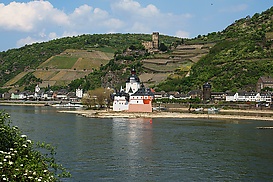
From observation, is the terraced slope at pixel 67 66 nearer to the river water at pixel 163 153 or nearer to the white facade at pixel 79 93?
the white facade at pixel 79 93

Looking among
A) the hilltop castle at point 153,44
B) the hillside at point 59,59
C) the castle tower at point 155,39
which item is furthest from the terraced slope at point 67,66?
the castle tower at point 155,39

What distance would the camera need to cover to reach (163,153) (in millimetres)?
27484

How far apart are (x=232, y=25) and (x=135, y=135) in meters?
102

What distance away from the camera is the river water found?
69.8 feet

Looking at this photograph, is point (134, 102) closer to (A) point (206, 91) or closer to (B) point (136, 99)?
(B) point (136, 99)

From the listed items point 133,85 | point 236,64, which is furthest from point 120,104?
point 236,64

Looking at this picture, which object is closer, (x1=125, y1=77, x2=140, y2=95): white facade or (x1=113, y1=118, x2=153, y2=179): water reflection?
(x1=113, y1=118, x2=153, y2=179): water reflection

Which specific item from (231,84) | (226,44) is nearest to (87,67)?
(226,44)

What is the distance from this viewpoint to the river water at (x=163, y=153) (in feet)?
69.8

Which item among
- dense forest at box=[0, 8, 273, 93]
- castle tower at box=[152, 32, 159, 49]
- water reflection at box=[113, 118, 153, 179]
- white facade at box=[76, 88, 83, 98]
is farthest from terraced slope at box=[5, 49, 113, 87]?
water reflection at box=[113, 118, 153, 179]

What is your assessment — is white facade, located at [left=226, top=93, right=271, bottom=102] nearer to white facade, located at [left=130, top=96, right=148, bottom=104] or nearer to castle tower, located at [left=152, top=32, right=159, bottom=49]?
white facade, located at [left=130, top=96, right=148, bottom=104]

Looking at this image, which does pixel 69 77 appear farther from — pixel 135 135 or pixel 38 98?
pixel 135 135

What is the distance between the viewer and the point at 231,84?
3226 inches

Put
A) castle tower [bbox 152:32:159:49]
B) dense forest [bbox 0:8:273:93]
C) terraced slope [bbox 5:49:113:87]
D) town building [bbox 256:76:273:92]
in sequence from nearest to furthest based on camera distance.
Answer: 1. town building [bbox 256:76:273:92]
2. dense forest [bbox 0:8:273:93]
3. castle tower [bbox 152:32:159:49]
4. terraced slope [bbox 5:49:113:87]
